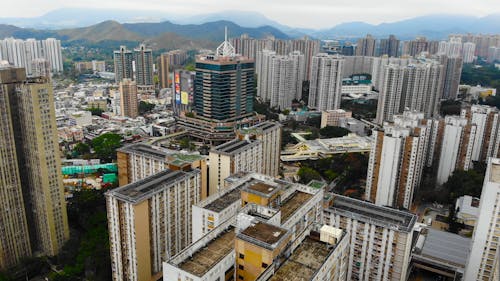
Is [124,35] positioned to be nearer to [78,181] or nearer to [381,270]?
[78,181]

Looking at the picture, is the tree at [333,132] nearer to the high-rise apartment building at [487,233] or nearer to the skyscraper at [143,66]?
the high-rise apartment building at [487,233]

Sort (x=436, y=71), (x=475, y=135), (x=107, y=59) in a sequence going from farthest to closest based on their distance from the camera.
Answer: (x=107, y=59), (x=436, y=71), (x=475, y=135)

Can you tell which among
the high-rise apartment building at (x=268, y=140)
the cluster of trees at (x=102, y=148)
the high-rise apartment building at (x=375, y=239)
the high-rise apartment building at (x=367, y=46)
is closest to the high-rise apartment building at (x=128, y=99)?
the cluster of trees at (x=102, y=148)

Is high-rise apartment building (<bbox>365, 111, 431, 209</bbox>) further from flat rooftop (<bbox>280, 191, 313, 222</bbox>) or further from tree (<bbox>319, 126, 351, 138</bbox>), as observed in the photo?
tree (<bbox>319, 126, 351, 138</bbox>)

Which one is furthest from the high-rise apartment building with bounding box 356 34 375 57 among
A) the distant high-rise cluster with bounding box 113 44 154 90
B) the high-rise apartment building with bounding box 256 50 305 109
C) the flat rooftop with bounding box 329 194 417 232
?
the flat rooftop with bounding box 329 194 417 232

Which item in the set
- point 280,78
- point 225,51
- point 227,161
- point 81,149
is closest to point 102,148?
point 81,149

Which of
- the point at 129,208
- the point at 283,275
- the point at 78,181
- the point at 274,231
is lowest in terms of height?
the point at 78,181

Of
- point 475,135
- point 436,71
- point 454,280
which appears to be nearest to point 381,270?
point 454,280

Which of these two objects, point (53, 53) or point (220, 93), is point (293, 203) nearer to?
point (220, 93)
